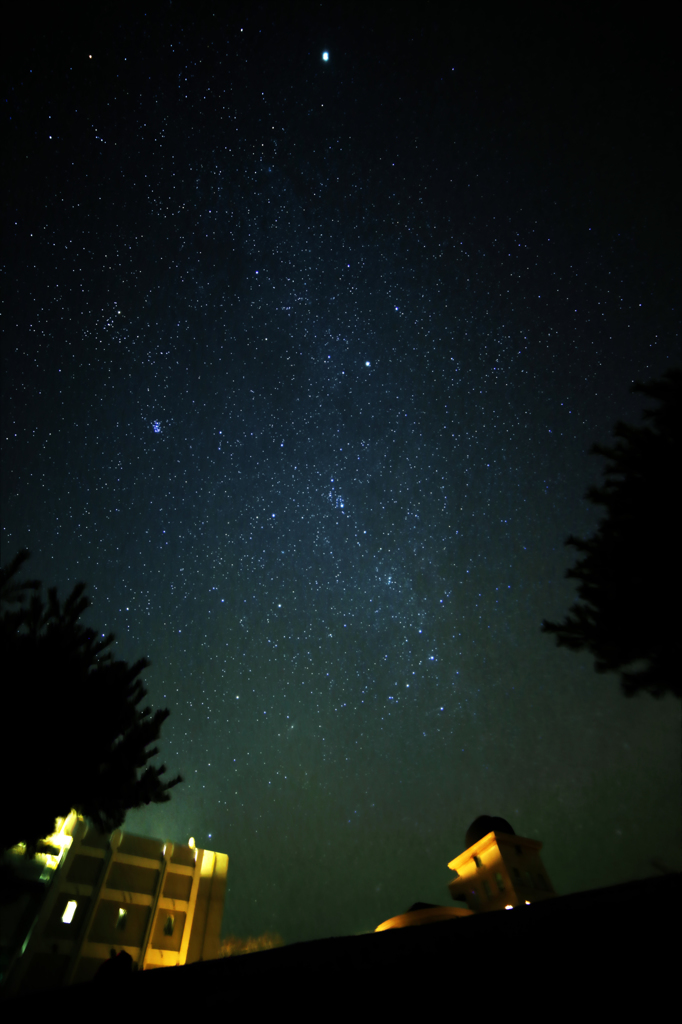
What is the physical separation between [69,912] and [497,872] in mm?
21333

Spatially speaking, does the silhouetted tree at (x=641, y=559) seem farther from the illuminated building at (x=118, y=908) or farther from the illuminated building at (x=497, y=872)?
the illuminated building at (x=497, y=872)

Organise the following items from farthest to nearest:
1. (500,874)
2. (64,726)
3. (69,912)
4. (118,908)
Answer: (500,874)
(118,908)
(69,912)
(64,726)

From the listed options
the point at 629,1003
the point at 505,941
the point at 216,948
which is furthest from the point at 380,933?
the point at 216,948

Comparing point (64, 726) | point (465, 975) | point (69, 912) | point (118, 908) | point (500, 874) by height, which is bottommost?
point (465, 975)

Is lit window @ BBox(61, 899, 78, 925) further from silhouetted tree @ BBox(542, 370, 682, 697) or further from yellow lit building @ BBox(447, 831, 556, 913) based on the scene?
silhouetted tree @ BBox(542, 370, 682, 697)

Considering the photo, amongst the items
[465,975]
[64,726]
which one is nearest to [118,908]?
[64,726]

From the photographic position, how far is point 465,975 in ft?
11.6

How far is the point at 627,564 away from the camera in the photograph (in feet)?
26.9

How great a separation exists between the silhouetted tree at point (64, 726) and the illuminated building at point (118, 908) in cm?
1336

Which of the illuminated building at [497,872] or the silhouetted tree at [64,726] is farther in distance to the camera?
the illuminated building at [497,872]

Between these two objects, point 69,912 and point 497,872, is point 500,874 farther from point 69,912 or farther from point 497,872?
point 69,912

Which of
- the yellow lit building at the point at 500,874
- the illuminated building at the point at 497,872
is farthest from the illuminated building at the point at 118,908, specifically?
the yellow lit building at the point at 500,874

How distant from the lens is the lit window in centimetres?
1823

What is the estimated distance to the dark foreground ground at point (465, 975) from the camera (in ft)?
10.3
